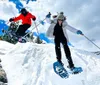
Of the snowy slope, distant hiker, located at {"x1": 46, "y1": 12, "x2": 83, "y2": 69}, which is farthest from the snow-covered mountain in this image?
distant hiker, located at {"x1": 46, "y1": 12, "x2": 83, "y2": 69}

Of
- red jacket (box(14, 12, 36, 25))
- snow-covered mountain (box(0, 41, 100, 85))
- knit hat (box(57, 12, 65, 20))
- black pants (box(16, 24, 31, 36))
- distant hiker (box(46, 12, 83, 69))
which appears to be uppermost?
red jacket (box(14, 12, 36, 25))

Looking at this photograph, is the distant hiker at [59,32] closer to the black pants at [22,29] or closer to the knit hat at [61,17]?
the knit hat at [61,17]

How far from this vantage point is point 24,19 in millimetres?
20375

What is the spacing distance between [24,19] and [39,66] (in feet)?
16.6

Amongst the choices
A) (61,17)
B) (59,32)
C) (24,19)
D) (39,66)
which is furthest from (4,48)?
(61,17)

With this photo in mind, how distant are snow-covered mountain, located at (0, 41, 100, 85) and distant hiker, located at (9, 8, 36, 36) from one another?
2.55 meters

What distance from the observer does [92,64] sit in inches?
704

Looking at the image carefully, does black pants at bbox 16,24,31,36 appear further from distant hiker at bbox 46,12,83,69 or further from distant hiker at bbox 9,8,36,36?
distant hiker at bbox 46,12,83,69

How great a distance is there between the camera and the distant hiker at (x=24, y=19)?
2009 centimetres

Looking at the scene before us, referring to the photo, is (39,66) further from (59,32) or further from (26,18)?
(26,18)

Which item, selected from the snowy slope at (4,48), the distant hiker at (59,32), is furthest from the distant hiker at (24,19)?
the distant hiker at (59,32)

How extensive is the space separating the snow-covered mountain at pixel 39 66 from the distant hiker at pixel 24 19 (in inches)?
100

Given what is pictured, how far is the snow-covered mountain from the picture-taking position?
586 inches

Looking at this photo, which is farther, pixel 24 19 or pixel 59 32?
pixel 24 19
